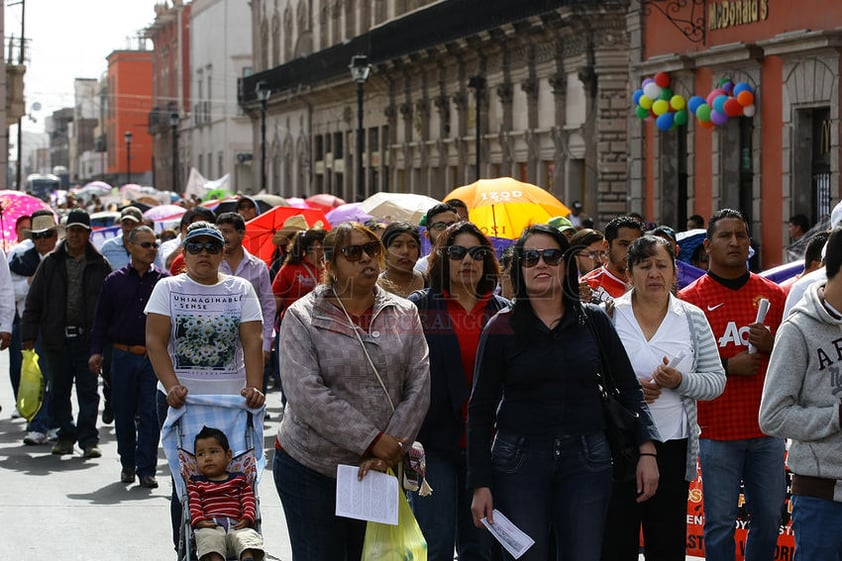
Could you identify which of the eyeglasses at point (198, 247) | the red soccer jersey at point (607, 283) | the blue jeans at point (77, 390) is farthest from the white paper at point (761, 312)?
the blue jeans at point (77, 390)

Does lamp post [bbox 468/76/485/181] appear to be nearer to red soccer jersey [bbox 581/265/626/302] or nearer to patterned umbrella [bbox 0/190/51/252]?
patterned umbrella [bbox 0/190/51/252]

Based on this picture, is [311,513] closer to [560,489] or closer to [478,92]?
[560,489]

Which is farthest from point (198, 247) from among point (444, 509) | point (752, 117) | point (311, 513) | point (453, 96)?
point (453, 96)

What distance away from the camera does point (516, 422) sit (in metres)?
5.98

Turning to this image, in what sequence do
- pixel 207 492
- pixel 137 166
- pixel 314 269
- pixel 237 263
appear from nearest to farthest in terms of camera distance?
pixel 207 492 < pixel 237 263 < pixel 314 269 < pixel 137 166

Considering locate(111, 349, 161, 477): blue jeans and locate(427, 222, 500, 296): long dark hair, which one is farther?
locate(111, 349, 161, 477): blue jeans

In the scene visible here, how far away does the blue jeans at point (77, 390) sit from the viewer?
12219 millimetres

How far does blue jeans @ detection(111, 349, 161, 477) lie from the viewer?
10.8 m

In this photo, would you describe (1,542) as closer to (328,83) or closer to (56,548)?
(56,548)

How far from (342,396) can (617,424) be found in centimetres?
102

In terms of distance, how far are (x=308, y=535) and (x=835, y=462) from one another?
1.94m

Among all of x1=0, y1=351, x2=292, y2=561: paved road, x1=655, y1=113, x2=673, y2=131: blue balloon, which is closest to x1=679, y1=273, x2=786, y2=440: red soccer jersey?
x1=0, y1=351, x2=292, y2=561: paved road

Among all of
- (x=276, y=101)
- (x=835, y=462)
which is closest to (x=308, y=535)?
(x=835, y=462)

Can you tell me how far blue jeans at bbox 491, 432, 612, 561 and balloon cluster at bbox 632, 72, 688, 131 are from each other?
19.8 m
